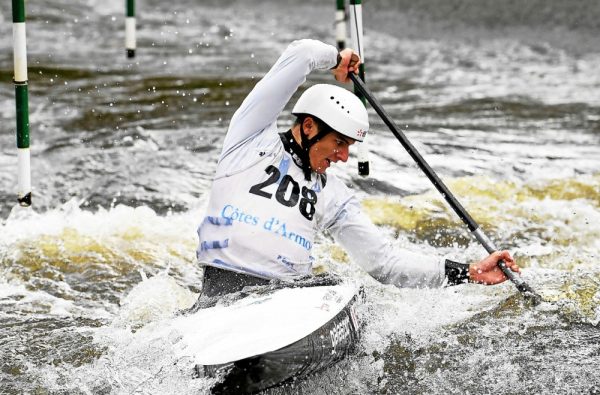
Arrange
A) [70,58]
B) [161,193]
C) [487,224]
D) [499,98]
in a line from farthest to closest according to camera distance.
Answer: [70,58], [499,98], [161,193], [487,224]

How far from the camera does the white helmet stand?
4500mm

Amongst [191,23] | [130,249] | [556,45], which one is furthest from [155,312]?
[191,23]

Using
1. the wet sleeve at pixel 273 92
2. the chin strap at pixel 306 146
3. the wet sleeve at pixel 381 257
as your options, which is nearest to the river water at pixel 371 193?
the wet sleeve at pixel 381 257

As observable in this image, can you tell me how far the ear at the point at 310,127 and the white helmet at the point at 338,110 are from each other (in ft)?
0.12

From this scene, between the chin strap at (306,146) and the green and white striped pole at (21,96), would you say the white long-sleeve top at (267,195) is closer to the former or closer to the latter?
the chin strap at (306,146)

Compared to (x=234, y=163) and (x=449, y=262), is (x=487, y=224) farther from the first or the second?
(x=234, y=163)

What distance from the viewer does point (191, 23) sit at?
55.9 ft

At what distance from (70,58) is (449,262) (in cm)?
932

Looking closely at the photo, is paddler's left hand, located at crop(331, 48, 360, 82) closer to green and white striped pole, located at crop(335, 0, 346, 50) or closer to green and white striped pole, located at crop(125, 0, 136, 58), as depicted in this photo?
green and white striped pole, located at crop(335, 0, 346, 50)

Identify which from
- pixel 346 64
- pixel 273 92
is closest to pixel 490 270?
pixel 346 64

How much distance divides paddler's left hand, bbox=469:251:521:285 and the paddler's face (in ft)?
2.66

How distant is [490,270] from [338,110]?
1044 mm

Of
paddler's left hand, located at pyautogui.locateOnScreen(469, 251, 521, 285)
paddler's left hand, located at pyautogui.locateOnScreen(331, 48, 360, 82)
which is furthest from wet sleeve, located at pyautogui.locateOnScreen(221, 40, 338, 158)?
paddler's left hand, located at pyautogui.locateOnScreen(469, 251, 521, 285)

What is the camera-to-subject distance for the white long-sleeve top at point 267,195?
14.6ft
